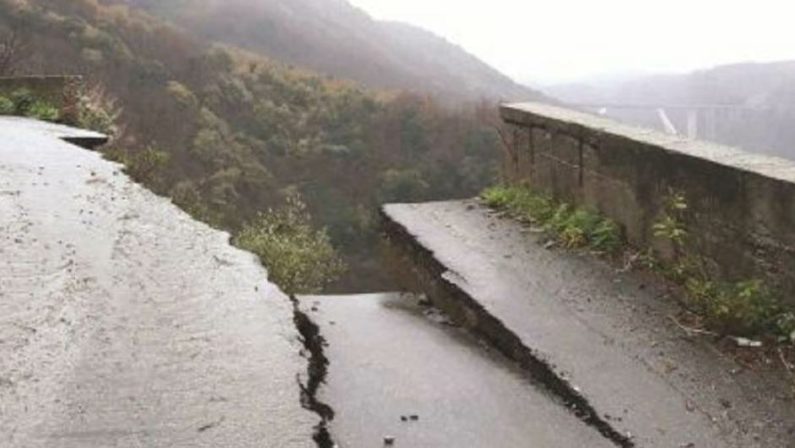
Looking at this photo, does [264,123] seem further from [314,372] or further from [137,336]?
[314,372]

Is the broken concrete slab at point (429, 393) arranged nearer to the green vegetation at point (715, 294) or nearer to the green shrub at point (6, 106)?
the green vegetation at point (715, 294)

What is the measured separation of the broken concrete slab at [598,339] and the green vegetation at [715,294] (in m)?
0.18

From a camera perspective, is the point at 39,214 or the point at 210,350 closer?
the point at 210,350

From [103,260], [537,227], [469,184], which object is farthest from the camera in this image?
[469,184]

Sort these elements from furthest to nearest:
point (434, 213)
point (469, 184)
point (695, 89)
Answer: point (695, 89) < point (469, 184) < point (434, 213)

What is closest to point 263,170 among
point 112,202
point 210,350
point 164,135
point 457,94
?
point 164,135

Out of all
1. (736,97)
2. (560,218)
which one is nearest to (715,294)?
(560,218)

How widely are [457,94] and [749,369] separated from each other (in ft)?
381

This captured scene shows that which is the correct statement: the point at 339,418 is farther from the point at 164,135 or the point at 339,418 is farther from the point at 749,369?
the point at 164,135

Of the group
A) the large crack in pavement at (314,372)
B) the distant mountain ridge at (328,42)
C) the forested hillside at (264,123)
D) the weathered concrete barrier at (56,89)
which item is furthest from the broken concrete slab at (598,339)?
the distant mountain ridge at (328,42)

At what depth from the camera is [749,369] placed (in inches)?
175

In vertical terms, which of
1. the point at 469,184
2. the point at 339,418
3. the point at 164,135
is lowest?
the point at 469,184

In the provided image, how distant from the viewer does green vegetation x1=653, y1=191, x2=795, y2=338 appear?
4797 mm

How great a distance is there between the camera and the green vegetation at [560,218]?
648cm
